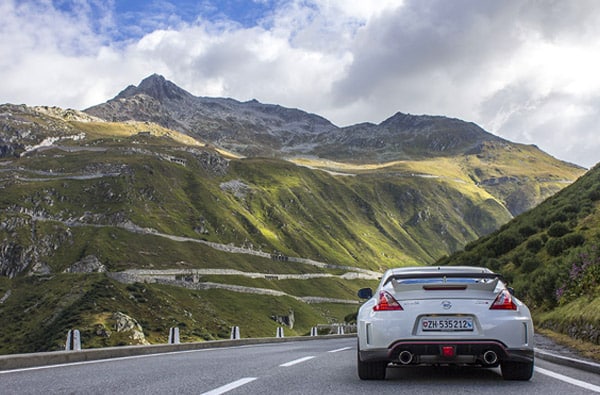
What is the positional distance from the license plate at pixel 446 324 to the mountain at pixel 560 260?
417 inches

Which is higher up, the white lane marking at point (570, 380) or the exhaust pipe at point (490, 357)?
the exhaust pipe at point (490, 357)

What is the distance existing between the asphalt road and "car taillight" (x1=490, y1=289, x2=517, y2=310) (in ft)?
3.75

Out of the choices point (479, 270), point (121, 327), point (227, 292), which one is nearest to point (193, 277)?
point (227, 292)

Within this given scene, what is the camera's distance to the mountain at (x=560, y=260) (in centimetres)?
2231

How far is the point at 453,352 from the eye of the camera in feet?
28.6

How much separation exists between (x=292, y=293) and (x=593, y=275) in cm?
15796

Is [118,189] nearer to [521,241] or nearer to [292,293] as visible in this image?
[292,293]

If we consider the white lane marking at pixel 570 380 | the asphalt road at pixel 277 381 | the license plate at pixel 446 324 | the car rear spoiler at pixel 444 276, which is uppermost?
the car rear spoiler at pixel 444 276

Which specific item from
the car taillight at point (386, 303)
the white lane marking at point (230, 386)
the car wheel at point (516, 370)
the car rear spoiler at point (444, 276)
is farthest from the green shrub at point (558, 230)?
the white lane marking at point (230, 386)

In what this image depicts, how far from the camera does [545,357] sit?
1480 cm

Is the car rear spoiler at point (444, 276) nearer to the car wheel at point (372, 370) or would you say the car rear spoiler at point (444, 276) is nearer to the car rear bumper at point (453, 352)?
the car rear bumper at point (453, 352)

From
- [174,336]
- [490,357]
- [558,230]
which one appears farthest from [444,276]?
[558,230]

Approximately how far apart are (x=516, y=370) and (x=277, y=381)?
12.3ft

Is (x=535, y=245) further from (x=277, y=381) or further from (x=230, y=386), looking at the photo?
(x=230, y=386)
